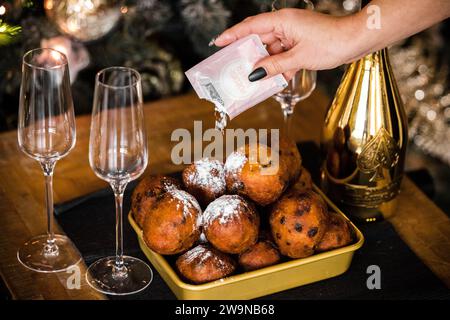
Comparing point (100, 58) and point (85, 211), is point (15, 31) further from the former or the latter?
point (100, 58)

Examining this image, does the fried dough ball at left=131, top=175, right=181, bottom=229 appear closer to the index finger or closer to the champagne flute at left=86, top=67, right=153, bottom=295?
the champagne flute at left=86, top=67, right=153, bottom=295

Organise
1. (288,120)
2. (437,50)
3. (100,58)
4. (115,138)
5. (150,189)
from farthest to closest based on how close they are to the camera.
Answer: (437,50), (100,58), (288,120), (150,189), (115,138)

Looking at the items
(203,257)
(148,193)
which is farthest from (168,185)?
(203,257)

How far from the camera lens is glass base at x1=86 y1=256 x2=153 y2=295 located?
3.37 feet

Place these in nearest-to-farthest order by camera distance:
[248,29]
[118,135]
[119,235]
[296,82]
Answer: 1. [118,135]
2. [119,235]
3. [248,29]
4. [296,82]

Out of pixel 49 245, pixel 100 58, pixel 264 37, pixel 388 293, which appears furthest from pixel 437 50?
pixel 49 245

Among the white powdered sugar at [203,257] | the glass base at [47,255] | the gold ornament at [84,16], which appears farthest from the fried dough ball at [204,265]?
the gold ornament at [84,16]

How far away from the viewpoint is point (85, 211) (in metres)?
1.22

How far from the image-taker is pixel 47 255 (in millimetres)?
1104

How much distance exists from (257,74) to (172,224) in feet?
0.91

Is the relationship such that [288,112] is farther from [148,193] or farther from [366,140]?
[148,193]

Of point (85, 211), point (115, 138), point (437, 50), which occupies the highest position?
point (115, 138)

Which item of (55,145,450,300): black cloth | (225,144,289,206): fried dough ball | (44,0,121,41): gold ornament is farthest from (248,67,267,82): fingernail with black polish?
(44,0,121,41): gold ornament
